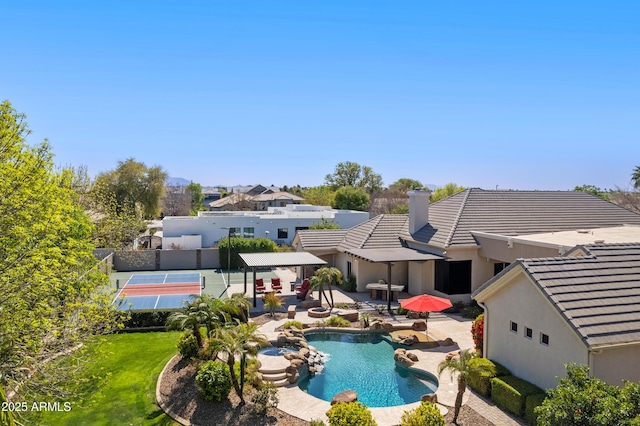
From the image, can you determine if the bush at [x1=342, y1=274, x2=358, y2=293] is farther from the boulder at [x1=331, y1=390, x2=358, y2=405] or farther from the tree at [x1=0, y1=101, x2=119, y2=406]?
the tree at [x1=0, y1=101, x2=119, y2=406]

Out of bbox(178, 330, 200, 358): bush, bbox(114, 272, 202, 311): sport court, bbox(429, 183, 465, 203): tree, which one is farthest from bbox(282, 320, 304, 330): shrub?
bbox(429, 183, 465, 203): tree

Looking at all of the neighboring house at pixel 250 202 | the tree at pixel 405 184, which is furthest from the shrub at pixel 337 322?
the tree at pixel 405 184

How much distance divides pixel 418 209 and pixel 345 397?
66.5ft

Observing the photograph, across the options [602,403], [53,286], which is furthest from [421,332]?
[53,286]

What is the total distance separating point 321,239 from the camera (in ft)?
122

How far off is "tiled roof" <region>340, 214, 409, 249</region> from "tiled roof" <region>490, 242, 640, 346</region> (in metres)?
16.8

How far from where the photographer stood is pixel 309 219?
55031mm

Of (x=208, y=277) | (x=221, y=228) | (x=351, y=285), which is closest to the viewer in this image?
(x=351, y=285)

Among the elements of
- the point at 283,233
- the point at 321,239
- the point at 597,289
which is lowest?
the point at 283,233

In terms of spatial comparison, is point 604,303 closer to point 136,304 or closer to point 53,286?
point 53,286

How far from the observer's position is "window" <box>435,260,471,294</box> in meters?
29.1

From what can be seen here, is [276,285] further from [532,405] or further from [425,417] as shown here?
[532,405]

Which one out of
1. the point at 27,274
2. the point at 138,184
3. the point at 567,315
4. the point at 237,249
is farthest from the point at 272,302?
the point at 138,184

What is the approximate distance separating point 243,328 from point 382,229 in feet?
67.7
